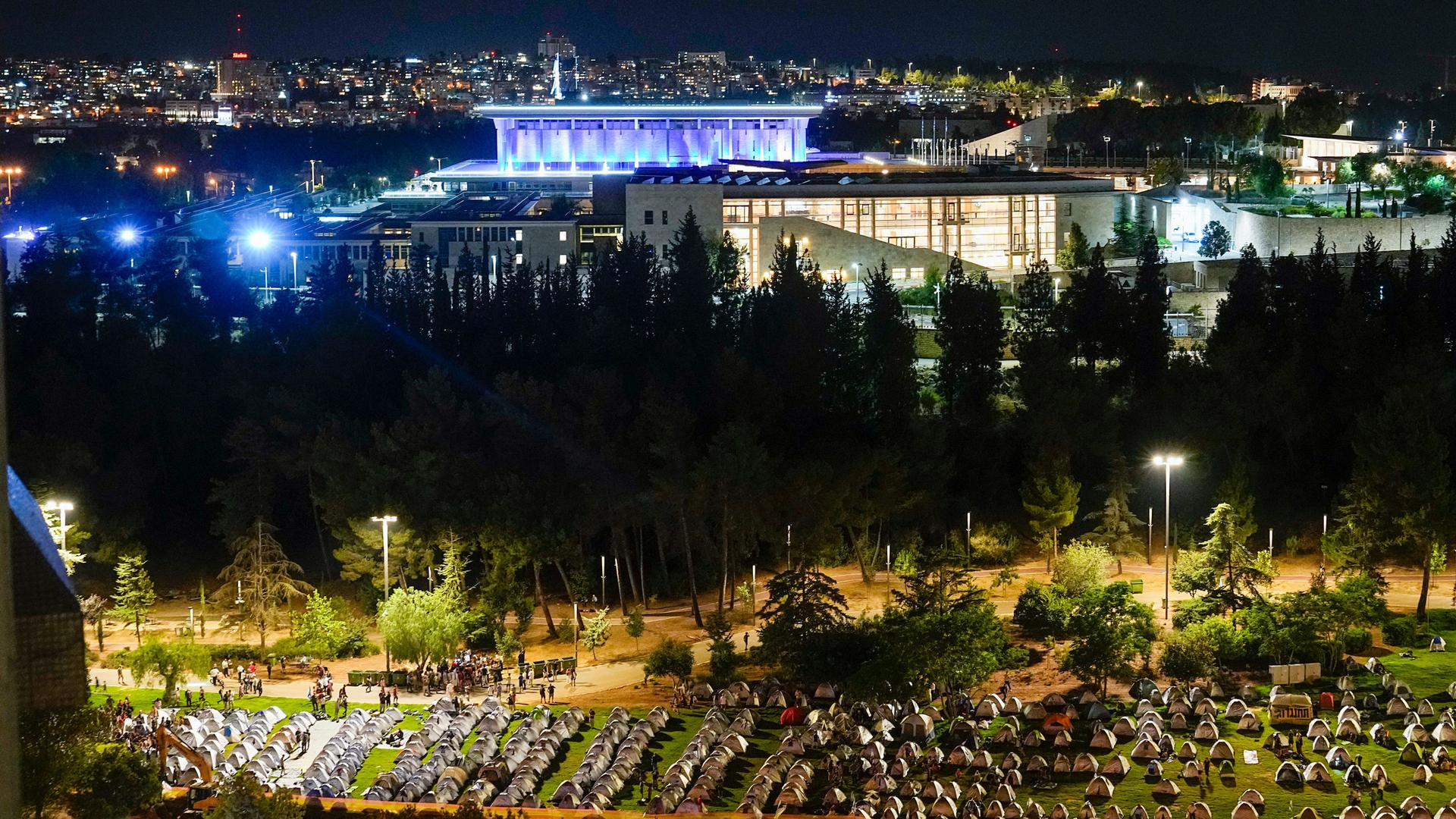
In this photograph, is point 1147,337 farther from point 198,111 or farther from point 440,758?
point 198,111

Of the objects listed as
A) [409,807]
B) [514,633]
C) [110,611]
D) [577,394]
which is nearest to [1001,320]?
[577,394]

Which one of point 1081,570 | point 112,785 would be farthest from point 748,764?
point 112,785

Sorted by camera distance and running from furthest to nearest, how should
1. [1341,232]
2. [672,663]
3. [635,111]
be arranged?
[635,111]
[1341,232]
[672,663]

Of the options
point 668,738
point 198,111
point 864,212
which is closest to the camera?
point 668,738

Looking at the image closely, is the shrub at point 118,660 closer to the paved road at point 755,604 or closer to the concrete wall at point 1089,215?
the paved road at point 755,604

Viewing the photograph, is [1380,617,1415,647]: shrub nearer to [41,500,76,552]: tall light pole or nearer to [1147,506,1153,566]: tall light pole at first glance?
[1147,506,1153,566]: tall light pole

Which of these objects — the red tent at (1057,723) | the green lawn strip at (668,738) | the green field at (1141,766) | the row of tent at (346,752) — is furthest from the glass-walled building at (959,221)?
the row of tent at (346,752)

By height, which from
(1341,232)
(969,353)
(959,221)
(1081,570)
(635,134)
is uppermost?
(635,134)
